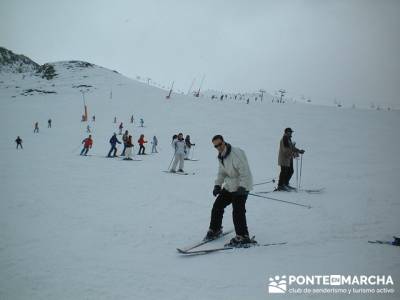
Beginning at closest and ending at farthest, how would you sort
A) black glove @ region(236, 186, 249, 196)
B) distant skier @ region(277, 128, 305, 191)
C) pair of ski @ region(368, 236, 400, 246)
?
pair of ski @ region(368, 236, 400, 246)
black glove @ region(236, 186, 249, 196)
distant skier @ region(277, 128, 305, 191)

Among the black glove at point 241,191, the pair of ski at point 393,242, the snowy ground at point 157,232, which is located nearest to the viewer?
the snowy ground at point 157,232

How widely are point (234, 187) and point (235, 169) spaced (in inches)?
11.3

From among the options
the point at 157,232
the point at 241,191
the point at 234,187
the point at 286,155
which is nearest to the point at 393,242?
the point at 241,191

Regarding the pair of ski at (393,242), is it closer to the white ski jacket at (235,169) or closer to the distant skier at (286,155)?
the white ski jacket at (235,169)

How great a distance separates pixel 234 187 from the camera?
520 cm

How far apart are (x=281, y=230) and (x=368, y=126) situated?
31.5 metres

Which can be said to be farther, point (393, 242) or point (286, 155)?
point (286, 155)

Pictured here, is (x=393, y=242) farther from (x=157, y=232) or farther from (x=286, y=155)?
(x=286, y=155)

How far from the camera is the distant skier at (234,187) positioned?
16.7 ft

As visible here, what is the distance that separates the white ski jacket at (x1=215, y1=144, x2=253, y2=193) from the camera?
16.7ft

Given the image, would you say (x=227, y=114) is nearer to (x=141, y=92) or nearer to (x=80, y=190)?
(x=141, y=92)

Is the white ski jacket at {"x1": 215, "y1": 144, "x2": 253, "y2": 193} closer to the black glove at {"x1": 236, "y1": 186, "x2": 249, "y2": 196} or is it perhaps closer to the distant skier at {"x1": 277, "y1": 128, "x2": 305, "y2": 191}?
the black glove at {"x1": 236, "y1": 186, "x2": 249, "y2": 196}

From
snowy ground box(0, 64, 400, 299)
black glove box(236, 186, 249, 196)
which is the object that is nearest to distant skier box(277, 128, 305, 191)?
snowy ground box(0, 64, 400, 299)

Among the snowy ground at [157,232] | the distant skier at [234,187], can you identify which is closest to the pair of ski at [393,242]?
the snowy ground at [157,232]
